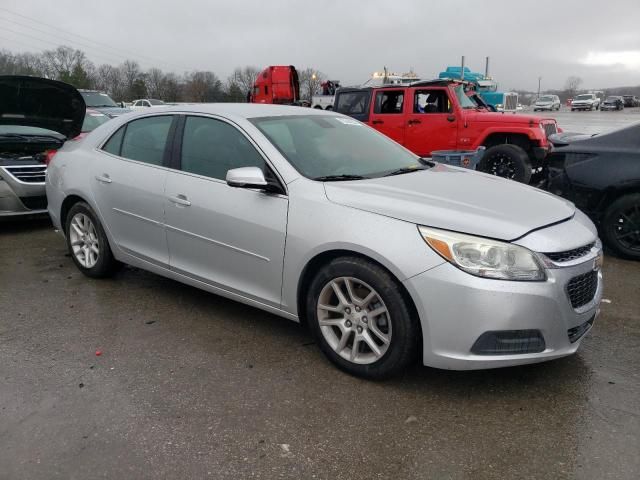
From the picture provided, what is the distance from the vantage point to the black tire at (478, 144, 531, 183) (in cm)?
880

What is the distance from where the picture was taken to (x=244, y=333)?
150 inches

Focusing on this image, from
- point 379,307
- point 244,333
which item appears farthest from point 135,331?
point 379,307

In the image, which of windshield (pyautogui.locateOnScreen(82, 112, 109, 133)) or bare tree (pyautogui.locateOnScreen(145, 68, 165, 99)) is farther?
bare tree (pyautogui.locateOnScreen(145, 68, 165, 99))

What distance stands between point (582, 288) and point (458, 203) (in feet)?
2.58

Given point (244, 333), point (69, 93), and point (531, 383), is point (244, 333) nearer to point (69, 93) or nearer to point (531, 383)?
point (531, 383)

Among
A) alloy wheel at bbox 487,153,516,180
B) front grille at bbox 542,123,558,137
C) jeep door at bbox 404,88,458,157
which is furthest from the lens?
jeep door at bbox 404,88,458,157

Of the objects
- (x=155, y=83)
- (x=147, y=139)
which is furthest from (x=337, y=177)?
(x=155, y=83)

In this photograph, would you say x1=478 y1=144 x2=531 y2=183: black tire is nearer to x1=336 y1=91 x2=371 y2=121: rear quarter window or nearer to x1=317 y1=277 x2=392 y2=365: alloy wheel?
x1=336 y1=91 x2=371 y2=121: rear quarter window

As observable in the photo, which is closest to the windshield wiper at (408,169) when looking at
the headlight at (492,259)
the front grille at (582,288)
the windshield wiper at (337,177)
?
the windshield wiper at (337,177)

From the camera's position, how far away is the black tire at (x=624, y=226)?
217 inches

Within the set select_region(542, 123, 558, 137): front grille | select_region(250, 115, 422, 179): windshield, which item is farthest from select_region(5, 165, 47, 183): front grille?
select_region(542, 123, 558, 137): front grille

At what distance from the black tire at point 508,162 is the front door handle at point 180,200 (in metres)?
6.46

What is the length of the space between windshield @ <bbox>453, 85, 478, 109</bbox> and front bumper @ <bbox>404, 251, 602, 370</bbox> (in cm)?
742

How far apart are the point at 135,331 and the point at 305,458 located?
1.85 meters
